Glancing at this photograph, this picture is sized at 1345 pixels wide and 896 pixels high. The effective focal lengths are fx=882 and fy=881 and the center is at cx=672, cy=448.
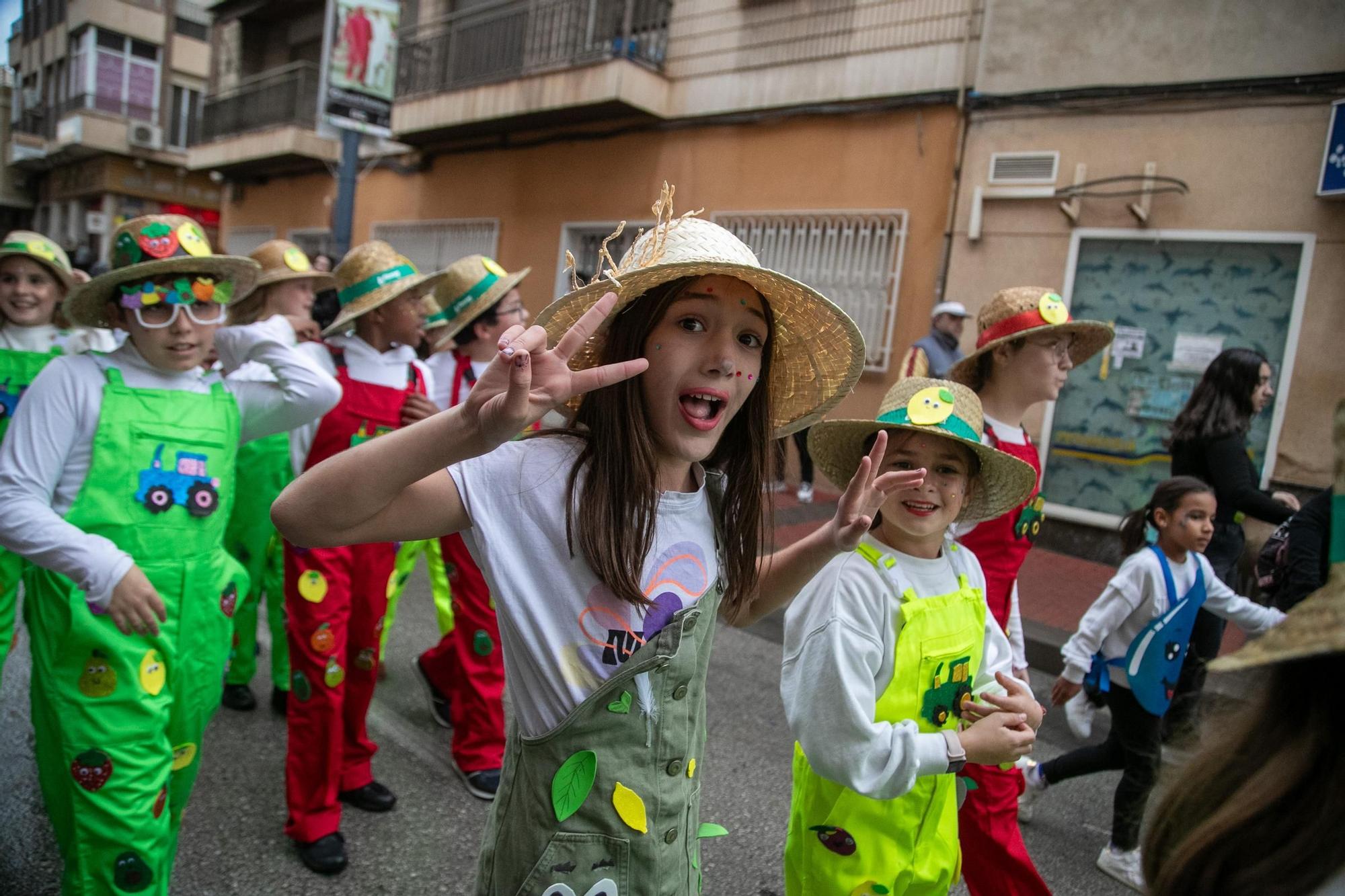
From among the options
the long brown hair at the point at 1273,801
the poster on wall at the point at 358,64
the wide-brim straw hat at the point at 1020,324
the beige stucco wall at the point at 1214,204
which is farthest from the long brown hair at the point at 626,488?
the poster on wall at the point at 358,64

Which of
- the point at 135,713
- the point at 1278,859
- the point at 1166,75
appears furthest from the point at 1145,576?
the point at 1166,75

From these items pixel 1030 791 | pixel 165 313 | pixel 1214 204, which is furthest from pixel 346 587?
pixel 1214 204

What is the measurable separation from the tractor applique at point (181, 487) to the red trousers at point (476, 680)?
1174mm

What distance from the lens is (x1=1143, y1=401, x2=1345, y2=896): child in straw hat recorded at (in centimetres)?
76

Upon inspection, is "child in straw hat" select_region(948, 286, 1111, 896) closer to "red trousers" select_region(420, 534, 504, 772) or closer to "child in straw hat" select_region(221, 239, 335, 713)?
"red trousers" select_region(420, 534, 504, 772)

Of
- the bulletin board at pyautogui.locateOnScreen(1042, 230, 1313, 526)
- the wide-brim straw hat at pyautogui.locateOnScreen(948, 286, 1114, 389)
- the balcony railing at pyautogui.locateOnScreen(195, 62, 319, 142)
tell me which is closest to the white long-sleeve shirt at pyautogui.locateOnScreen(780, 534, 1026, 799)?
the wide-brim straw hat at pyautogui.locateOnScreen(948, 286, 1114, 389)

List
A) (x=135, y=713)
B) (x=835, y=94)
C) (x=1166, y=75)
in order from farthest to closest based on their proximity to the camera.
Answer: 1. (x=835, y=94)
2. (x=1166, y=75)
3. (x=135, y=713)

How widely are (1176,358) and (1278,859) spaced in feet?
25.5

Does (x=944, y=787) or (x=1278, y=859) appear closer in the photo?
(x=1278, y=859)

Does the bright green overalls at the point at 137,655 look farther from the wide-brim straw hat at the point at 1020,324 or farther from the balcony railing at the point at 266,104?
the balcony railing at the point at 266,104

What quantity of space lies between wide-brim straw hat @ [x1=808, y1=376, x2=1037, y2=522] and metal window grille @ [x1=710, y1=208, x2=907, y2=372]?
653 centimetres

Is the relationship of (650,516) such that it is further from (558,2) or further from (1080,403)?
(558,2)

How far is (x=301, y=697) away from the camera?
3002 mm

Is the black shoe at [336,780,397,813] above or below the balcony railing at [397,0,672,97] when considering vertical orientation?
below
